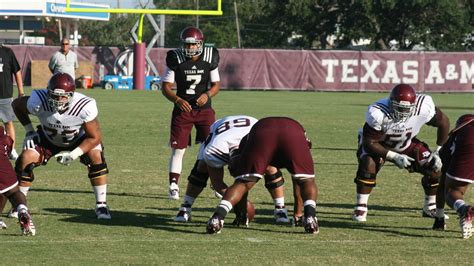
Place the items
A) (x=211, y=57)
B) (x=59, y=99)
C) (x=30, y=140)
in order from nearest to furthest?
1. (x=59, y=99)
2. (x=30, y=140)
3. (x=211, y=57)

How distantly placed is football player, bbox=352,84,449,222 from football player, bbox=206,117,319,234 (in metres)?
1.01

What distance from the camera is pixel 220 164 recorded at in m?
9.03

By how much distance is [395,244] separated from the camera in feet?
27.6

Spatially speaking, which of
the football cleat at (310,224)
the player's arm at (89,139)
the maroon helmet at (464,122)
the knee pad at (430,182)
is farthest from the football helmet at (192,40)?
the maroon helmet at (464,122)

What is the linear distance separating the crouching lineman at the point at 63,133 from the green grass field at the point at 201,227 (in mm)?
419

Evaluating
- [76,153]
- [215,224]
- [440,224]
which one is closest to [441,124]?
[440,224]

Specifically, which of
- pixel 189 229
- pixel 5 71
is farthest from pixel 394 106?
pixel 5 71

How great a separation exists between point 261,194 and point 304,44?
50.5m

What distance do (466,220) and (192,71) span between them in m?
4.00

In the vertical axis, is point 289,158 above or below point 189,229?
above

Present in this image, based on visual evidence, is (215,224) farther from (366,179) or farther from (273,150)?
(366,179)

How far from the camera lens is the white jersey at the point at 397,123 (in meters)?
9.44

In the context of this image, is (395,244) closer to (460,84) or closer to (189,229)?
(189,229)

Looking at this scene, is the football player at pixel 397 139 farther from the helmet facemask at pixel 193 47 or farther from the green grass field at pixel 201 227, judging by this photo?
the helmet facemask at pixel 193 47
